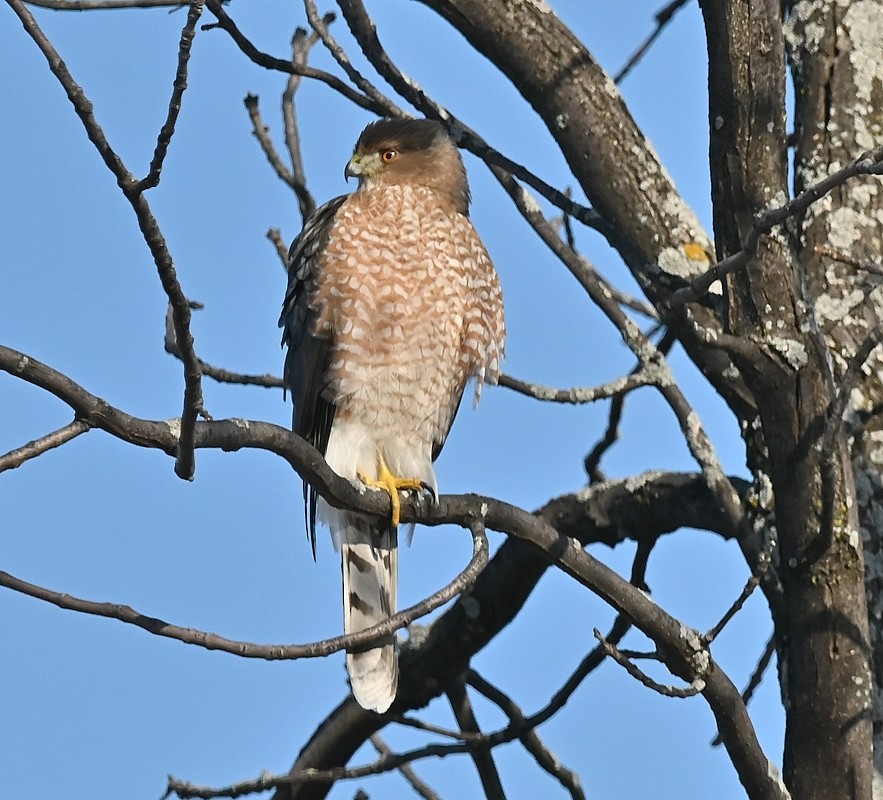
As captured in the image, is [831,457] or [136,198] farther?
[831,457]

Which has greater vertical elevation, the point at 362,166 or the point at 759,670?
the point at 362,166

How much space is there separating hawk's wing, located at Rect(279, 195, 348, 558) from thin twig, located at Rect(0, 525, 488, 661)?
1708 millimetres

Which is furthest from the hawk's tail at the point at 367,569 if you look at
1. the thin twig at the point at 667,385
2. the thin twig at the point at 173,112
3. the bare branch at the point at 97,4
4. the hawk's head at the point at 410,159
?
the thin twig at the point at 173,112

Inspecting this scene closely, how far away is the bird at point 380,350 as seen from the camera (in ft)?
14.5

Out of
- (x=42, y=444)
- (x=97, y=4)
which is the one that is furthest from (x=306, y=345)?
(x=42, y=444)

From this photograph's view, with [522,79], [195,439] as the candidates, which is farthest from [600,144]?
[195,439]

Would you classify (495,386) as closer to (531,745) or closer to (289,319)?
(289,319)

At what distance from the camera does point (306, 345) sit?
448 cm

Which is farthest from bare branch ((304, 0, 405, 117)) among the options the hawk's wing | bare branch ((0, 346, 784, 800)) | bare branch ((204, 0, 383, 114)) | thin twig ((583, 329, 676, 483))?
bare branch ((0, 346, 784, 800))

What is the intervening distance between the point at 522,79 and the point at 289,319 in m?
1.19

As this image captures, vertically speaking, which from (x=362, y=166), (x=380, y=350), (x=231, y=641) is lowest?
(x=231, y=641)

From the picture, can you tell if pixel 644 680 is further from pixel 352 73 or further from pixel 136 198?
pixel 352 73

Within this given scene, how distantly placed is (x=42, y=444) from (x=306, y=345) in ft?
7.56

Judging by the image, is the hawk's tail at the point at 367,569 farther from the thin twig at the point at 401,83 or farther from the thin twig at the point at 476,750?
the thin twig at the point at 401,83
